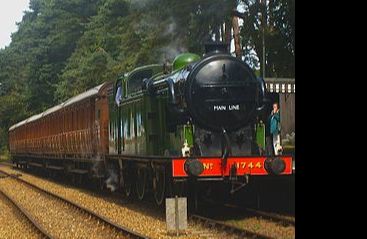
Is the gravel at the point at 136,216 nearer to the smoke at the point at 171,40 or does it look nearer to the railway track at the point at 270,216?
the railway track at the point at 270,216

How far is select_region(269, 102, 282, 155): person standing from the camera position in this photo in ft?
36.1

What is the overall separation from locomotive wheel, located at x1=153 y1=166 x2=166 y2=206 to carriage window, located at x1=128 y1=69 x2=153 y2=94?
7.97ft

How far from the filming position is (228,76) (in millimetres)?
10688

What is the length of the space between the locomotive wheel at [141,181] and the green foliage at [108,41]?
9.14 feet

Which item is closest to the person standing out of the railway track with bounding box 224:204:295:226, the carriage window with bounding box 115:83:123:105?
the railway track with bounding box 224:204:295:226

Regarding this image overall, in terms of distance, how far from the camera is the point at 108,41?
1634 inches

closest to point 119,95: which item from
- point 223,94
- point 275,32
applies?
point 223,94

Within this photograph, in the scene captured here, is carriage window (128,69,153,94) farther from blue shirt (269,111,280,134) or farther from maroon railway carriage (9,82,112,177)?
blue shirt (269,111,280,134)

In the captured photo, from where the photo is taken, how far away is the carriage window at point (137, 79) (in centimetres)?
1341

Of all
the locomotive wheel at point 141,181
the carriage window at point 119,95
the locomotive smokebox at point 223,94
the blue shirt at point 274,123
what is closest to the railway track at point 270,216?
the blue shirt at point 274,123
